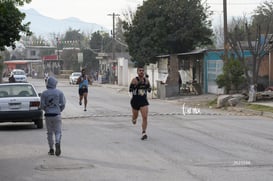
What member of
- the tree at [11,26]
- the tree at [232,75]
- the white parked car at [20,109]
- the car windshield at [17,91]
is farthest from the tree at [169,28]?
the white parked car at [20,109]

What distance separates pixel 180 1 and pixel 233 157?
127 ft

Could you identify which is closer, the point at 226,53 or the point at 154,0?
the point at 226,53

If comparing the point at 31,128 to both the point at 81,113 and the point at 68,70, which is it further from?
the point at 68,70

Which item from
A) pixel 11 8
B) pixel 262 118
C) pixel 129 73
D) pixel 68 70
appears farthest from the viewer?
pixel 68 70

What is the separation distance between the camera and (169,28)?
49.6 m

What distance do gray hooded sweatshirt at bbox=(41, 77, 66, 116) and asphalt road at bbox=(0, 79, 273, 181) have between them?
0.94m

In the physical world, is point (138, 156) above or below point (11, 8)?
below

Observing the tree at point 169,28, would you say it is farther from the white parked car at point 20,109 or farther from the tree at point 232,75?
the white parked car at point 20,109

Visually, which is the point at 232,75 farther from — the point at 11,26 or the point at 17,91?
the point at 17,91

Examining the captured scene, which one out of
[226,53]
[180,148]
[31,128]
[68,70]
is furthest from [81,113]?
[68,70]

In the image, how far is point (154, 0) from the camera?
51000 millimetres

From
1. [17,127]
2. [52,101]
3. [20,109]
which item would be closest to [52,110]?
[52,101]

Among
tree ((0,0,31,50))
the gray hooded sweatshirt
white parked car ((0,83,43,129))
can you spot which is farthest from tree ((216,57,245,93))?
the gray hooded sweatshirt

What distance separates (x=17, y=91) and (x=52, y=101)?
22.6 feet
